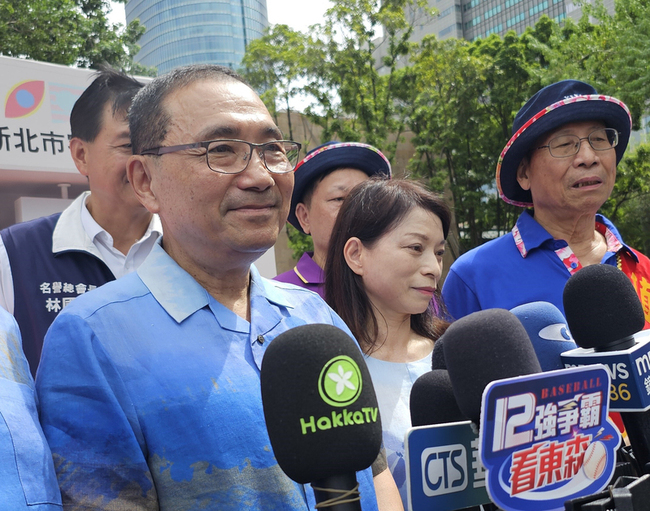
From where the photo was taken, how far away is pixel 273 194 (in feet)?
5.73

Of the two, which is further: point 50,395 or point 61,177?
point 61,177

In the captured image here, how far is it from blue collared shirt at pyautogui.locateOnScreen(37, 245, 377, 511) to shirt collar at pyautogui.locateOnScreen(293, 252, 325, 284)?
165 centimetres

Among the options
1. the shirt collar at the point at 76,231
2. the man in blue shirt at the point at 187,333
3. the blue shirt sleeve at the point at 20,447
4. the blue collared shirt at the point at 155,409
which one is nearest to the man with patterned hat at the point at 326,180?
the shirt collar at the point at 76,231

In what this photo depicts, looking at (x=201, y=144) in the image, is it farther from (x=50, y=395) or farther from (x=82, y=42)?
(x=82, y=42)

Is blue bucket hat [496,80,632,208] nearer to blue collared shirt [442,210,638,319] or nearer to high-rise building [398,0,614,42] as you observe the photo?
blue collared shirt [442,210,638,319]

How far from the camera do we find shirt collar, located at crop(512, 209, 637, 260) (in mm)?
2867

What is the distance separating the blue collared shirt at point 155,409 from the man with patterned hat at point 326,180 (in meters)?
1.81

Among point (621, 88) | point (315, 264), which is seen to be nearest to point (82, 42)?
point (621, 88)

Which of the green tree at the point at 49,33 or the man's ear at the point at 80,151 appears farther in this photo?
the green tree at the point at 49,33

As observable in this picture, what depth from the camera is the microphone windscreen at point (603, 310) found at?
1.45 m

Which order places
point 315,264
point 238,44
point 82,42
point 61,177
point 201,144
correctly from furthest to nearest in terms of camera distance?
point 238,44
point 82,42
point 61,177
point 315,264
point 201,144

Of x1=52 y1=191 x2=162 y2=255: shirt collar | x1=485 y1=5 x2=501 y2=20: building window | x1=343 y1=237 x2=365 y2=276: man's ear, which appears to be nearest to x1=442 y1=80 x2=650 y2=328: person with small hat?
x1=343 y1=237 x2=365 y2=276: man's ear

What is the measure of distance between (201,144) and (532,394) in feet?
3.20

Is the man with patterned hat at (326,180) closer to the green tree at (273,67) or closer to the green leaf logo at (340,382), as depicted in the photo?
the green leaf logo at (340,382)
